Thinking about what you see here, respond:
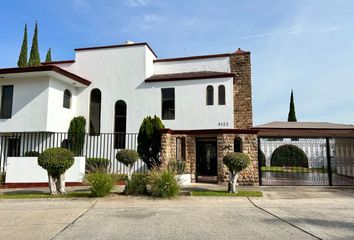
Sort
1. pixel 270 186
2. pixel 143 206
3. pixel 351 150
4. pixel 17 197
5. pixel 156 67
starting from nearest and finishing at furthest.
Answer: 1. pixel 143 206
2. pixel 17 197
3. pixel 270 186
4. pixel 351 150
5. pixel 156 67

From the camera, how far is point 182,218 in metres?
7.51

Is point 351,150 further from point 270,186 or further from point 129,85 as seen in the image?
point 129,85

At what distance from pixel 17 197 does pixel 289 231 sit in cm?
964

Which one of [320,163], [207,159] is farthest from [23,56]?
[320,163]

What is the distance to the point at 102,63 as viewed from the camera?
19812 mm

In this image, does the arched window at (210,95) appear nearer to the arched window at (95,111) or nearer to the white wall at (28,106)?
the arched window at (95,111)

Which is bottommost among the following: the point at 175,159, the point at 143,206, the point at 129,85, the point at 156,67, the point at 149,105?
the point at 143,206

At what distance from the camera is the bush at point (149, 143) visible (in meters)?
16.0

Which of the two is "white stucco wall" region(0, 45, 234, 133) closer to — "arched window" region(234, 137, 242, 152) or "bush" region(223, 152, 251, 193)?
"arched window" region(234, 137, 242, 152)

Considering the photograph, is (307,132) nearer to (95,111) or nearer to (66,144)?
(95,111)

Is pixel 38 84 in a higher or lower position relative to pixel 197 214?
higher

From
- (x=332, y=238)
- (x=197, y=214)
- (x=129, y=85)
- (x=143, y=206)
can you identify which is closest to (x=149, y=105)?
(x=129, y=85)

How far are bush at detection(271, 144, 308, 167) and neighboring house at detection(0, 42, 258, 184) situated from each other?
25.0 feet

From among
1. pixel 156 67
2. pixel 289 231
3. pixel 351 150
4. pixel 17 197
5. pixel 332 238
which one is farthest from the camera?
pixel 156 67
